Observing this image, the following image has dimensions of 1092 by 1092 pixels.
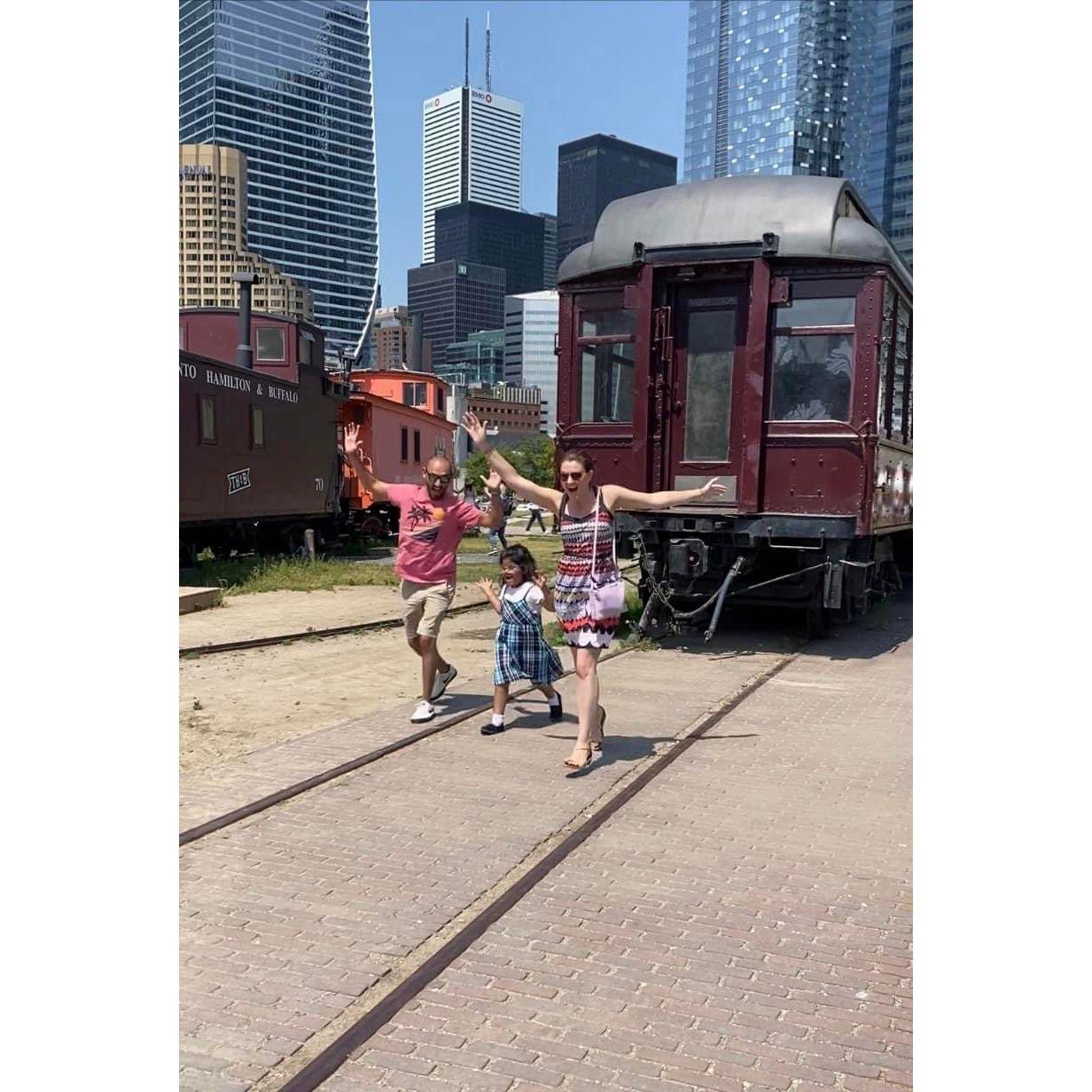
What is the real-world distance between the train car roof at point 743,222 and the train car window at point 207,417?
331 inches

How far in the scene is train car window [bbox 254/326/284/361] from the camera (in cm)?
2111

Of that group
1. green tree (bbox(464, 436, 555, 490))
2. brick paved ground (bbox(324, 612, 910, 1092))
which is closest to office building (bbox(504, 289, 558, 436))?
green tree (bbox(464, 436, 555, 490))

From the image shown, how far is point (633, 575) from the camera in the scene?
1830cm

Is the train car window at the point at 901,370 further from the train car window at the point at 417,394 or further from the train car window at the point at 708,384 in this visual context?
the train car window at the point at 417,394

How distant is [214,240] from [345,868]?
100 m

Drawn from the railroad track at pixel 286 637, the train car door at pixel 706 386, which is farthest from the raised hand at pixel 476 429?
the railroad track at pixel 286 637

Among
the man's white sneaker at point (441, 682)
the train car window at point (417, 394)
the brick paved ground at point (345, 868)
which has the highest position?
the train car window at point (417, 394)

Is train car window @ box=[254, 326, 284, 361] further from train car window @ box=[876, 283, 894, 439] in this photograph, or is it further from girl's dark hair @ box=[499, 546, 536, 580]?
girl's dark hair @ box=[499, 546, 536, 580]

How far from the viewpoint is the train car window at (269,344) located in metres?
21.1

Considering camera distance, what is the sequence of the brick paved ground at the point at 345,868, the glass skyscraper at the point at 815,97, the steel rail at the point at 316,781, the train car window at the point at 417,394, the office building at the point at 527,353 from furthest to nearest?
1. the glass skyscraper at the point at 815,97
2. the office building at the point at 527,353
3. the train car window at the point at 417,394
4. the steel rail at the point at 316,781
5. the brick paved ground at the point at 345,868

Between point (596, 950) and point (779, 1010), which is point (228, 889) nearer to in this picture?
point (596, 950)

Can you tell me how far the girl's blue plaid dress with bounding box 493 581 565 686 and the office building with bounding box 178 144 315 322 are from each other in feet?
293
